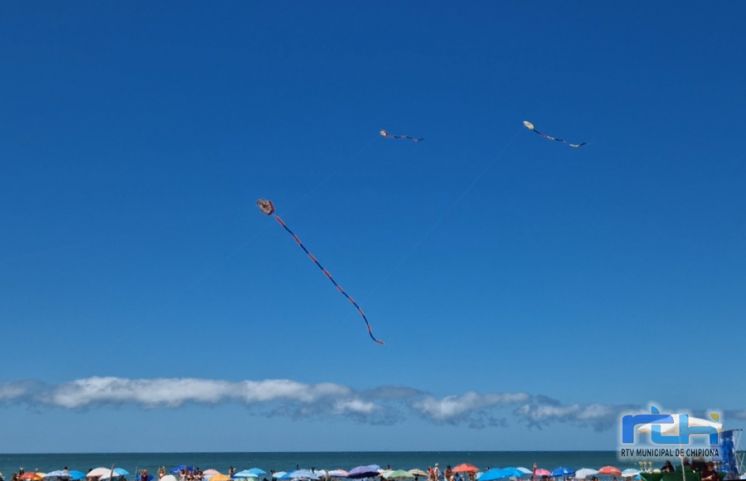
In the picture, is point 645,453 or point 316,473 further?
point 316,473

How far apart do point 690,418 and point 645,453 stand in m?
1.74

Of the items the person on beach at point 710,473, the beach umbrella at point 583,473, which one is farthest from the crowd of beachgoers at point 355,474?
the person on beach at point 710,473

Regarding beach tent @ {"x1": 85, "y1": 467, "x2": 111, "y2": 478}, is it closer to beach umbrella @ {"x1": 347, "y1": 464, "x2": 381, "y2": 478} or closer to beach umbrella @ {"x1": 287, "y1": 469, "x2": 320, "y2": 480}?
beach umbrella @ {"x1": 287, "y1": 469, "x2": 320, "y2": 480}

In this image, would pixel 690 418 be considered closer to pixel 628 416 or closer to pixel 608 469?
pixel 628 416

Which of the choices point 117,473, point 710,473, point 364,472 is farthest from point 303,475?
point 710,473

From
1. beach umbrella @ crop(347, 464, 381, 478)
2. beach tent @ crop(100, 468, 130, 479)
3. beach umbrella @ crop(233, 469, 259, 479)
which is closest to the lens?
beach umbrella @ crop(347, 464, 381, 478)

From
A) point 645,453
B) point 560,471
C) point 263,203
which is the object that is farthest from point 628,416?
point 560,471

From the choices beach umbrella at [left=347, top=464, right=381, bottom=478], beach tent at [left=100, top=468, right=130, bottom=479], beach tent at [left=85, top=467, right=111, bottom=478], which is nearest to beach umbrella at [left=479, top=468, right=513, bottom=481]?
beach umbrella at [left=347, top=464, right=381, bottom=478]

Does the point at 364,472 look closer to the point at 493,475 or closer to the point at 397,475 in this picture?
the point at 397,475

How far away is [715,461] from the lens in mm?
21922

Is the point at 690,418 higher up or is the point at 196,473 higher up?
the point at 690,418

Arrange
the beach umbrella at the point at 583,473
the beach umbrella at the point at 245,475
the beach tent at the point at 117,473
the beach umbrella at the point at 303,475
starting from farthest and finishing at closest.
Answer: the beach umbrella at the point at 583,473 → the beach umbrella at the point at 245,475 → the beach umbrella at the point at 303,475 → the beach tent at the point at 117,473

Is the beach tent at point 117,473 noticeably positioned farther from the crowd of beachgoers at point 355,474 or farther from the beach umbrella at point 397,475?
the beach umbrella at point 397,475

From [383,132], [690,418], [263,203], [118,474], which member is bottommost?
[118,474]
